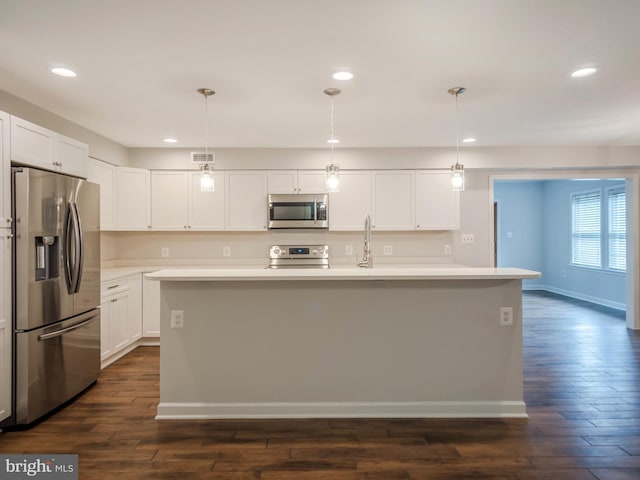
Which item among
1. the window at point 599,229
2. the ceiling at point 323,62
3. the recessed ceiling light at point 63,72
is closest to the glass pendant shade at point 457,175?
the ceiling at point 323,62

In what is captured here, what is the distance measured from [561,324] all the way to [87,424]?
5749mm

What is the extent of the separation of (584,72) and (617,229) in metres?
5.36

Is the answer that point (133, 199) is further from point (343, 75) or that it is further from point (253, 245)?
point (343, 75)

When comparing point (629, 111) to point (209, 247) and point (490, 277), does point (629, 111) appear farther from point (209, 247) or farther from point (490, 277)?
point (209, 247)

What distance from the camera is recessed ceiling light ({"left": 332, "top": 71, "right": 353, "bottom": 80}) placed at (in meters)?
2.72

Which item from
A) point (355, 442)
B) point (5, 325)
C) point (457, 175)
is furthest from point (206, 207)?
point (355, 442)

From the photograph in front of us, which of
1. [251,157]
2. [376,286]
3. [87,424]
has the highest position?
[251,157]

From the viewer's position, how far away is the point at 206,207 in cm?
496

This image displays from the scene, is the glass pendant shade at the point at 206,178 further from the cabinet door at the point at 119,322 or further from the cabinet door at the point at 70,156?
the cabinet door at the point at 119,322

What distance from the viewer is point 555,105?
3.46 m

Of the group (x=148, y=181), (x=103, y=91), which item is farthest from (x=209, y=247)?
(x=103, y=91)

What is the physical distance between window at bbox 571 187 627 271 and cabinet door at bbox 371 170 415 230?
4.07 meters

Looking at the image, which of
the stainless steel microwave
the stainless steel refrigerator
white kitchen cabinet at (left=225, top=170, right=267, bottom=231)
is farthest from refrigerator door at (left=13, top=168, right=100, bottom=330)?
the stainless steel microwave

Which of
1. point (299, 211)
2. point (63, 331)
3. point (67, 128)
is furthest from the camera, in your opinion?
point (299, 211)
